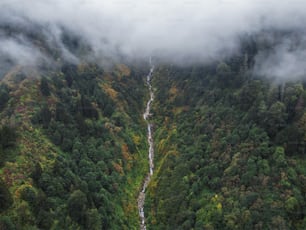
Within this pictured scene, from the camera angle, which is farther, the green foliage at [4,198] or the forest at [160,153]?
the forest at [160,153]

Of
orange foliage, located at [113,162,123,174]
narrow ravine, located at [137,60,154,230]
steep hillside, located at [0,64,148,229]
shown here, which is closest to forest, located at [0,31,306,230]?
steep hillside, located at [0,64,148,229]

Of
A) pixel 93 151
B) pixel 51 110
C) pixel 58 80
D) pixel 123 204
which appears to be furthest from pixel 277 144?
pixel 58 80

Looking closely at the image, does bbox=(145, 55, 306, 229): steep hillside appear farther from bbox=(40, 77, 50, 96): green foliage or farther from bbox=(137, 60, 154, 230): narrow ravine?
bbox=(40, 77, 50, 96): green foliage

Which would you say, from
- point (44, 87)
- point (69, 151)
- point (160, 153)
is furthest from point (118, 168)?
point (44, 87)

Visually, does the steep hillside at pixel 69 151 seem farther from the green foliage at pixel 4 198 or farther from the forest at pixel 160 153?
the forest at pixel 160 153

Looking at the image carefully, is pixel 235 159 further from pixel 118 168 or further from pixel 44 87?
pixel 44 87

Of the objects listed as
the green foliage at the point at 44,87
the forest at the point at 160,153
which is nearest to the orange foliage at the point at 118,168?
the forest at the point at 160,153

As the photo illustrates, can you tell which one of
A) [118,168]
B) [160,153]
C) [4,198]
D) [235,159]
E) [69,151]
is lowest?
[160,153]

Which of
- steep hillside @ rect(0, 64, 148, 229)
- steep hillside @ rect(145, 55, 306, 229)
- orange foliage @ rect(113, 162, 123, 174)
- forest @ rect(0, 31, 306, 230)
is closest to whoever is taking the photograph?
steep hillside @ rect(0, 64, 148, 229)
